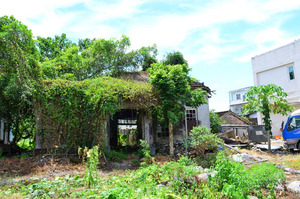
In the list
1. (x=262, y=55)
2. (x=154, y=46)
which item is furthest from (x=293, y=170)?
(x=262, y=55)

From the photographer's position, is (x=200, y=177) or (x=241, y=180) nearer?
(x=241, y=180)

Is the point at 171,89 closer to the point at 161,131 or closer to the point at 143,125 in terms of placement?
the point at 143,125

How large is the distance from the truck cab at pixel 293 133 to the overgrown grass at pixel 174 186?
9.15 m

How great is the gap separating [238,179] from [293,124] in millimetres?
11252

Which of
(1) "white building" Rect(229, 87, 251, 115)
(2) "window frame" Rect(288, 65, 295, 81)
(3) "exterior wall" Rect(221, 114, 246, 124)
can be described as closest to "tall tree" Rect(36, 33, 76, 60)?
(3) "exterior wall" Rect(221, 114, 246, 124)

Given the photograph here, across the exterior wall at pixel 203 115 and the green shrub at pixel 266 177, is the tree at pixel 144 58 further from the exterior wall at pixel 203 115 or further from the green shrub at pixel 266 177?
the green shrub at pixel 266 177

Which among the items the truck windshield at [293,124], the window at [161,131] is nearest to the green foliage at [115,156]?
the window at [161,131]

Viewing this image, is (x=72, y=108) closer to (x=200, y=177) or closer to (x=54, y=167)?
(x=54, y=167)

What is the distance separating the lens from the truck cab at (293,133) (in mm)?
13348

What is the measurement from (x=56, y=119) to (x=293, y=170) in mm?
9323

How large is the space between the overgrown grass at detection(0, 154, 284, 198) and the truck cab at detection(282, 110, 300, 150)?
915cm

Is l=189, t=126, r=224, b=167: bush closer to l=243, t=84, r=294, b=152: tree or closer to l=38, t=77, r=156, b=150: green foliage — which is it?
l=38, t=77, r=156, b=150: green foliage

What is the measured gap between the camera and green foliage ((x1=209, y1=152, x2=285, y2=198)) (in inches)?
173

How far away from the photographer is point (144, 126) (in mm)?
12562
